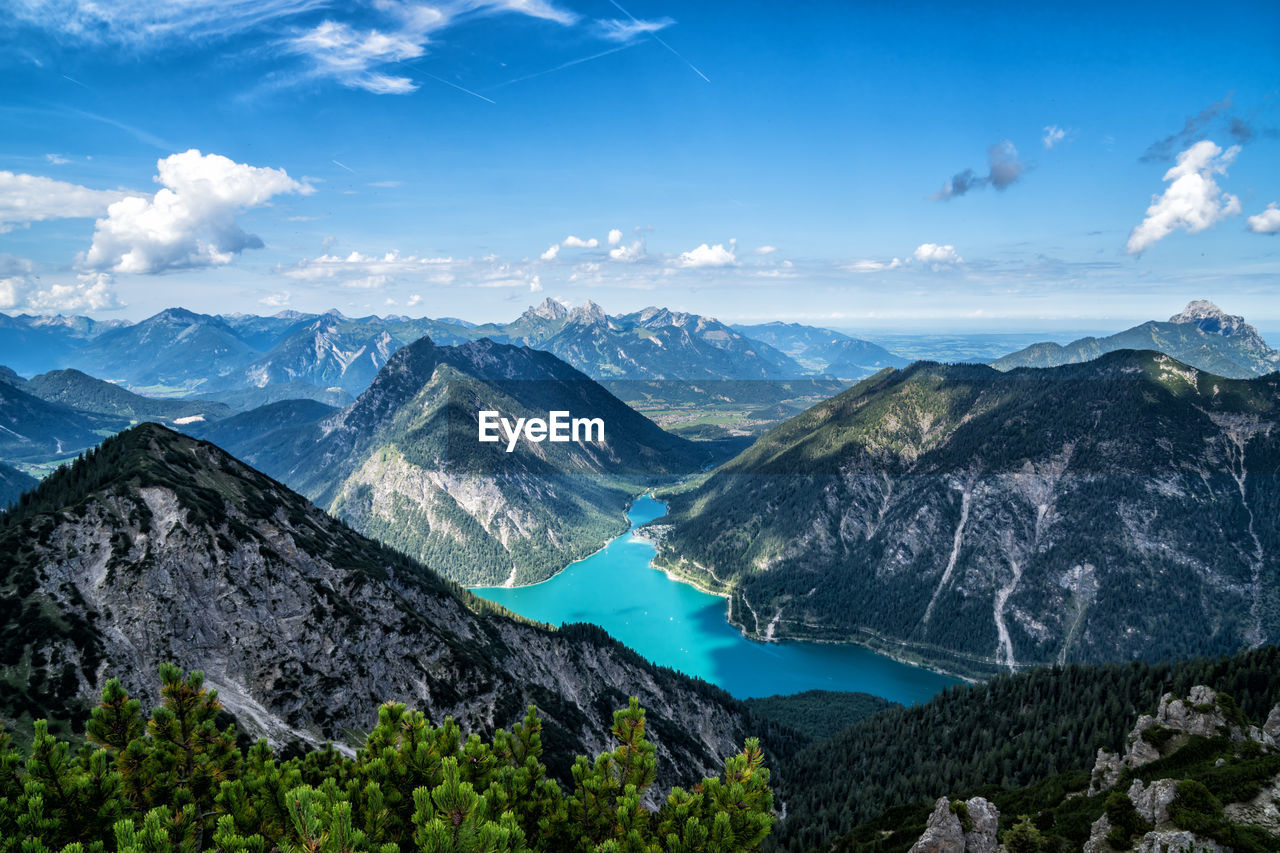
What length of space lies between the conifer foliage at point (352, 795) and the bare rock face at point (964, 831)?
51461 millimetres

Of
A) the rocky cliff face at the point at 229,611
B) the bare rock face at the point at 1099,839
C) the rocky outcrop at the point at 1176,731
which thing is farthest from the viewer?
the rocky outcrop at the point at 1176,731

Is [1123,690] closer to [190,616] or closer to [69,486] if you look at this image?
[190,616]

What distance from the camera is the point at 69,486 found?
8212 centimetres

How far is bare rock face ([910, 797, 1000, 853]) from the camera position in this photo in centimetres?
5719

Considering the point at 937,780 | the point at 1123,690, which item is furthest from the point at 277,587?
the point at 1123,690

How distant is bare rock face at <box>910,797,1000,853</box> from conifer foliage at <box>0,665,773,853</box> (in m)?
51.5

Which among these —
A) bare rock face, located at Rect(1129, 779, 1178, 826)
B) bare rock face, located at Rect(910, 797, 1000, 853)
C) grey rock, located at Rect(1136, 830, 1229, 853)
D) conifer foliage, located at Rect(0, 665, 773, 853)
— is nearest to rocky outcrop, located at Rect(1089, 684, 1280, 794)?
bare rock face, located at Rect(910, 797, 1000, 853)

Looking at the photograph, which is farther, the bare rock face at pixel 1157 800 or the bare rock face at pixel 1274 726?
the bare rock face at pixel 1274 726

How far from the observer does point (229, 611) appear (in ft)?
229

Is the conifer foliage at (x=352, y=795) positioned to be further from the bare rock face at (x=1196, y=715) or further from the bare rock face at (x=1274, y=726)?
the bare rock face at (x=1274, y=726)

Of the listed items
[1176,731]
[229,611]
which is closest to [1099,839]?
[1176,731]

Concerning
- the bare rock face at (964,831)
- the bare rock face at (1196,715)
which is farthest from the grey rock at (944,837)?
the bare rock face at (1196,715)

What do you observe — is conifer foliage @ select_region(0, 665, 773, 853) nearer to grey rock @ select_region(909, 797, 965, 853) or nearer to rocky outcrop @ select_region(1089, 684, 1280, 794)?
grey rock @ select_region(909, 797, 965, 853)

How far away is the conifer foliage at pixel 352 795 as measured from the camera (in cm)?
1366
